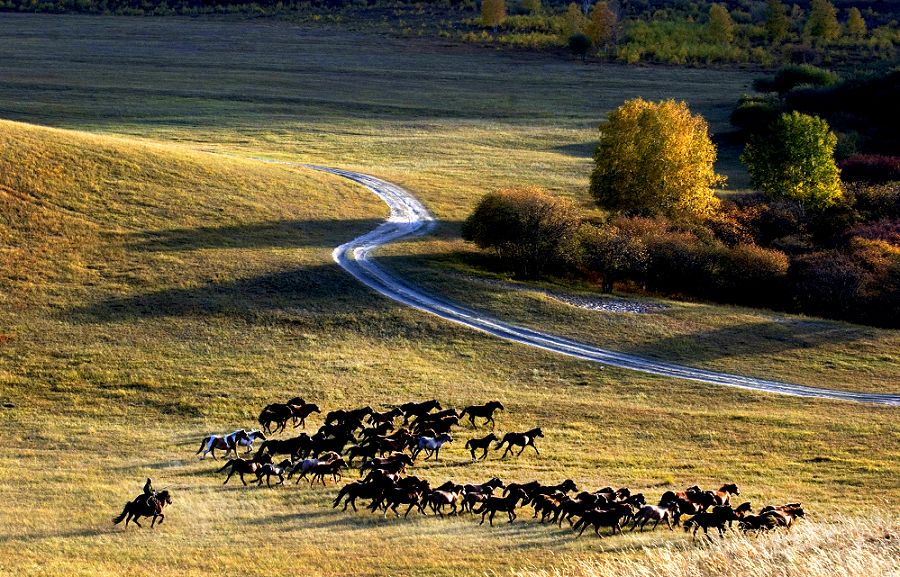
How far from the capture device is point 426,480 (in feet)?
97.4

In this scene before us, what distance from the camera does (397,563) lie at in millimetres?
24531

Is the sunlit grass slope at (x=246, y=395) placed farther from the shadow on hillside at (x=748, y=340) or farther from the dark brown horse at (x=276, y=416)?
the shadow on hillside at (x=748, y=340)

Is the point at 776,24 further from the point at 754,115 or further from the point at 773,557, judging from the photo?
the point at 773,557

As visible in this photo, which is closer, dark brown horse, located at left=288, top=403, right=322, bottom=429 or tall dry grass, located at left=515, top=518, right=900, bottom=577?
tall dry grass, located at left=515, top=518, right=900, bottom=577

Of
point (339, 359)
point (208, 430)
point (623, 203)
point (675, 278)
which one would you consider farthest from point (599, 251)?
point (208, 430)

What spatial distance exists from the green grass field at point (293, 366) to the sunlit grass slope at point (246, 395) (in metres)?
0.14

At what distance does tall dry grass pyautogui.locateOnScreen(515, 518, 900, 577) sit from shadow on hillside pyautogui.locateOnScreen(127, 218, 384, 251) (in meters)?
42.9

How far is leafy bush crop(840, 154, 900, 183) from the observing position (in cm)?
9731

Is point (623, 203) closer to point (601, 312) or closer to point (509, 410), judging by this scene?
point (601, 312)

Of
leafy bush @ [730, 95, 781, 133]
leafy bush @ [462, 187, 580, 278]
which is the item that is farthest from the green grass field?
leafy bush @ [730, 95, 781, 133]

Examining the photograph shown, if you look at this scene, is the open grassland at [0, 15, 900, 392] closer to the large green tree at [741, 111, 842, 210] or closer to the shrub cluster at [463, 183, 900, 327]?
the shrub cluster at [463, 183, 900, 327]

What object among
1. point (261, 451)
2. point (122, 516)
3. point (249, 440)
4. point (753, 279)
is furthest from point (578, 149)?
point (122, 516)

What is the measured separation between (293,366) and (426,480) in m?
17.6

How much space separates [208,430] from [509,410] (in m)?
11.5
